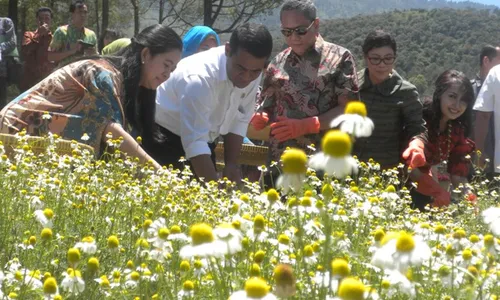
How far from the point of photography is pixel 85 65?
13.8 feet

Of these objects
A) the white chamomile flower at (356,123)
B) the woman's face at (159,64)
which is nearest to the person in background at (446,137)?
the woman's face at (159,64)

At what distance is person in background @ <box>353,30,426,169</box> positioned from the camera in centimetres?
532

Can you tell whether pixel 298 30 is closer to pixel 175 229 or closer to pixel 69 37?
pixel 175 229

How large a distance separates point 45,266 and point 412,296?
1.29 m

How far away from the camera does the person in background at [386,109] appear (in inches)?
209

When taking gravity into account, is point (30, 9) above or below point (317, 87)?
above

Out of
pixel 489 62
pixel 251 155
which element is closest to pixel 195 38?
pixel 251 155

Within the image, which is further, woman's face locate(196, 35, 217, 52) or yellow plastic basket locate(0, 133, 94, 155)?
woman's face locate(196, 35, 217, 52)

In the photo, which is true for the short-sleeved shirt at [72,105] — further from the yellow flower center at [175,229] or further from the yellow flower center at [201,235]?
the yellow flower center at [201,235]

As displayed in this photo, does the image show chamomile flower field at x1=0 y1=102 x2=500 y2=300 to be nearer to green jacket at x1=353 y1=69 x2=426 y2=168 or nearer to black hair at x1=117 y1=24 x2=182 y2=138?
black hair at x1=117 y1=24 x2=182 y2=138

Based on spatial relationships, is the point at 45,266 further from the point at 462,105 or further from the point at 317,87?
the point at 462,105

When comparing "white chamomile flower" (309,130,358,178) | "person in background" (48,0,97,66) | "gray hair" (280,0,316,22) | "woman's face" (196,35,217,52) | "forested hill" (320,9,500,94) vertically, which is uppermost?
"forested hill" (320,9,500,94)

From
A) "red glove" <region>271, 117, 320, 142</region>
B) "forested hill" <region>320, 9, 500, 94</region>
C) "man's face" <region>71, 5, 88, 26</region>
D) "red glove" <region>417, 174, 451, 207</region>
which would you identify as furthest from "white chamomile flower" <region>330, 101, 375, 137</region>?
"forested hill" <region>320, 9, 500, 94</region>

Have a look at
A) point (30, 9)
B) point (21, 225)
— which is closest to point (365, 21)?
point (30, 9)
